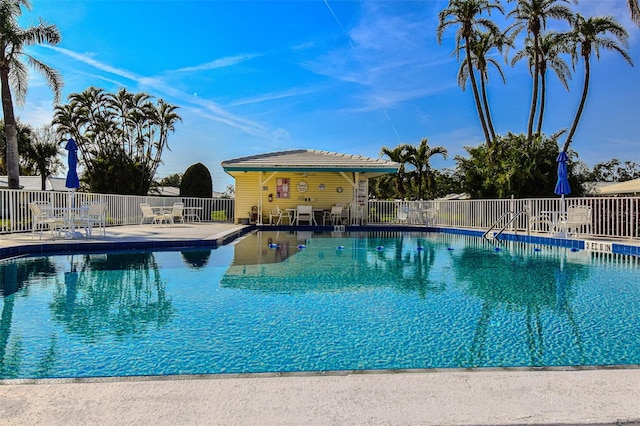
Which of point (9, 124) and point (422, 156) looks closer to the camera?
point (9, 124)

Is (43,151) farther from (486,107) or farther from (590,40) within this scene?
(590,40)

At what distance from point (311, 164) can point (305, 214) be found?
207cm

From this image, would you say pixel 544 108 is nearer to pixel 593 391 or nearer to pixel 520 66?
pixel 520 66

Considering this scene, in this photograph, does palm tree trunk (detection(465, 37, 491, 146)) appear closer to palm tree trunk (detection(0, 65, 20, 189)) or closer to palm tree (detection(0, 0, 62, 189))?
palm tree (detection(0, 0, 62, 189))

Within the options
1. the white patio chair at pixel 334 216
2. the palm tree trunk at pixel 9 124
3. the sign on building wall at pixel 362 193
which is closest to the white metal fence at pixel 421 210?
the sign on building wall at pixel 362 193

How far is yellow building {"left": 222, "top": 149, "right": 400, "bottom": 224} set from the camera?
1786 centimetres

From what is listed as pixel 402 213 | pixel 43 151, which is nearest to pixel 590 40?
pixel 402 213

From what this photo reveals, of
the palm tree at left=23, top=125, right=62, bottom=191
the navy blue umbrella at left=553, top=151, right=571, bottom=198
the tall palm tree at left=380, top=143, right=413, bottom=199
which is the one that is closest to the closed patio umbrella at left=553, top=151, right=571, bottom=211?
the navy blue umbrella at left=553, top=151, right=571, bottom=198

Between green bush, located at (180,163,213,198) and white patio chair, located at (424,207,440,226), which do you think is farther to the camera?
green bush, located at (180,163,213,198)

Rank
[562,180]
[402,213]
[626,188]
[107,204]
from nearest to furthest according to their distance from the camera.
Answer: [562,180], [107,204], [402,213], [626,188]

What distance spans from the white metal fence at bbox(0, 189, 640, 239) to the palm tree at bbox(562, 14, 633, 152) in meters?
8.08

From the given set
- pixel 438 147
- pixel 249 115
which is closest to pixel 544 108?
pixel 438 147

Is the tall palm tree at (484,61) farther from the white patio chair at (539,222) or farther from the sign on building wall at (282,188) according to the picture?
the sign on building wall at (282,188)

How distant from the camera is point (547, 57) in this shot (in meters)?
22.2
